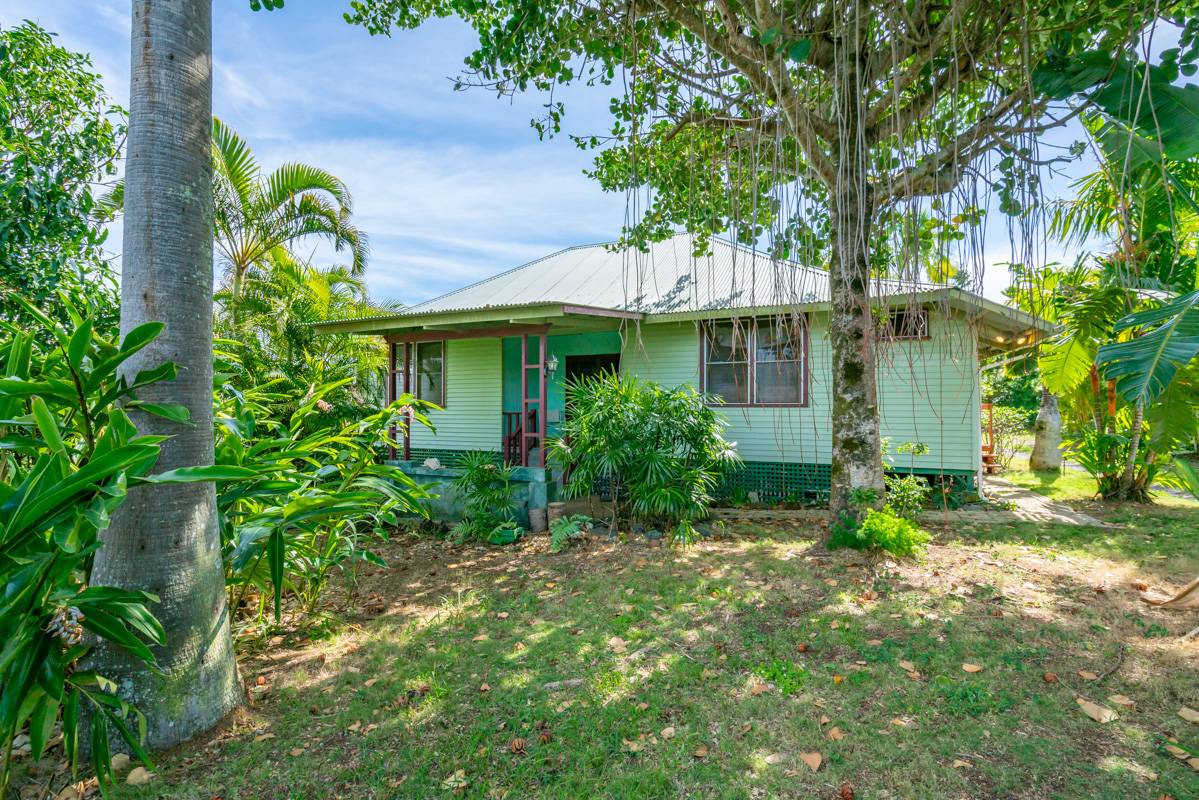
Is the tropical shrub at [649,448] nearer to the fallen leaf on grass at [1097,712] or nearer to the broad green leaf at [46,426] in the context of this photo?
the fallen leaf on grass at [1097,712]

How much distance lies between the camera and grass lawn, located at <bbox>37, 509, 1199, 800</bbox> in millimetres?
2525

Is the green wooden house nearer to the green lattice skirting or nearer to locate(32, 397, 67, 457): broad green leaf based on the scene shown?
the green lattice skirting

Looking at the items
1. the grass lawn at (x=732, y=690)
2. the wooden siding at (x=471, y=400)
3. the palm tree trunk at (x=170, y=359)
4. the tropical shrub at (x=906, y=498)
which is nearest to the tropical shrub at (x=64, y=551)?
the palm tree trunk at (x=170, y=359)

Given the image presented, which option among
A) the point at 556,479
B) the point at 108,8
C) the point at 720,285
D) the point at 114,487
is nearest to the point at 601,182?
the point at 720,285

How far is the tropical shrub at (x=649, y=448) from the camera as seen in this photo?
23.9 feet

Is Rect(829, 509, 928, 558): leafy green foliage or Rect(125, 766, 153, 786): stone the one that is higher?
Rect(829, 509, 928, 558): leafy green foliage

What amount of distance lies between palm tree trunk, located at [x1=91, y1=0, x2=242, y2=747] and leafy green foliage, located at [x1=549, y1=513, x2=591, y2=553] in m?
4.34

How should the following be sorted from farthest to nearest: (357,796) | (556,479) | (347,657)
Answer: (556,479) → (347,657) → (357,796)

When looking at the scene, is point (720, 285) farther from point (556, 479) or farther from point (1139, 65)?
point (1139, 65)

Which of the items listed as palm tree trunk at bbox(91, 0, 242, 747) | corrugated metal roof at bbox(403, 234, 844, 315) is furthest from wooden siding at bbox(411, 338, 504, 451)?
palm tree trunk at bbox(91, 0, 242, 747)

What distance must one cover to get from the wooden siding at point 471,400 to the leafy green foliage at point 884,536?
764 centimetres

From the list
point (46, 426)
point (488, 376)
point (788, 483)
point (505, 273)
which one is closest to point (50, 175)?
point (46, 426)

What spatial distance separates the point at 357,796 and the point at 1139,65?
5668 mm

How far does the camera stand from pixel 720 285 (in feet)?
32.6
